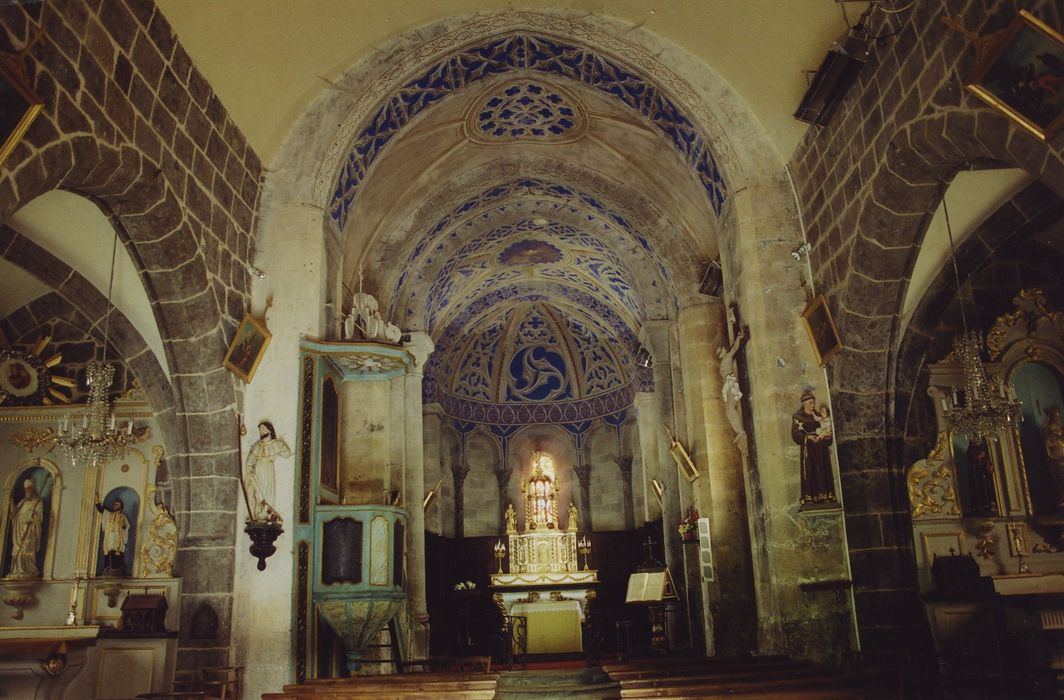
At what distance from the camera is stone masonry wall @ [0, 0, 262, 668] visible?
249 inches

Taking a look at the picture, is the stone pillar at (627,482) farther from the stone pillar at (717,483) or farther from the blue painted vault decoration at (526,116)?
the blue painted vault decoration at (526,116)

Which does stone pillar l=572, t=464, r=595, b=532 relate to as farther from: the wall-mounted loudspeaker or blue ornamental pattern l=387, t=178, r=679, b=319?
the wall-mounted loudspeaker

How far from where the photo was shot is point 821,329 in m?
8.80

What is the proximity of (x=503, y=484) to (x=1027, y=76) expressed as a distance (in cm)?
1667

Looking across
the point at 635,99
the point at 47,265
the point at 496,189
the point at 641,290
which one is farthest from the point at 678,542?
the point at 47,265

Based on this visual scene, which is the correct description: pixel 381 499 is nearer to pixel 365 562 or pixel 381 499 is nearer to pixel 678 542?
pixel 365 562

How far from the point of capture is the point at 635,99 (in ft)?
35.9

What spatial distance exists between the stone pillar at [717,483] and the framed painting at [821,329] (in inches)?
106

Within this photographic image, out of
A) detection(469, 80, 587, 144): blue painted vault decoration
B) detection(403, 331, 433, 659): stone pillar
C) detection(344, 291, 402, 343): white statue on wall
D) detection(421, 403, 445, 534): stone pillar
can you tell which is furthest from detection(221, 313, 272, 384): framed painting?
detection(421, 403, 445, 534): stone pillar

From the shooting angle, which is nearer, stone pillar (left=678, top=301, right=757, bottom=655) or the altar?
stone pillar (left=678, top=301, right=757, bottom=655)

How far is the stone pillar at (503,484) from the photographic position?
20.8 metres

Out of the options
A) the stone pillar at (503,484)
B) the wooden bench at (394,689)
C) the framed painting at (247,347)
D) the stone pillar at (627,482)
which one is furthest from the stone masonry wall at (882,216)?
the stone pillar at (503,484)

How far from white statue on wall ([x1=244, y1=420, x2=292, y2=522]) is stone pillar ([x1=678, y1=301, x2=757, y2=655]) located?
5644 millimetres

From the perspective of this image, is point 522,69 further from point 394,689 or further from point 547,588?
point 547,588
